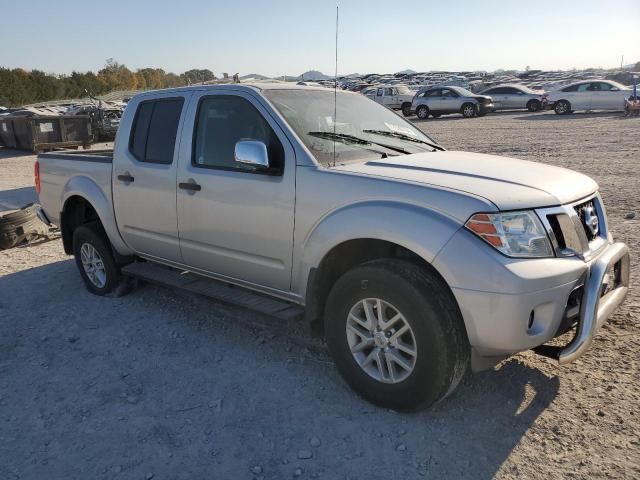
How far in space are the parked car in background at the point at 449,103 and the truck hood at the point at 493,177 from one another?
84.8 ft

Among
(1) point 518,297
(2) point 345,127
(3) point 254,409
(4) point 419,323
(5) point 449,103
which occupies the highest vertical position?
(2) point 345,127

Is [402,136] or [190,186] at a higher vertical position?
[402,136]

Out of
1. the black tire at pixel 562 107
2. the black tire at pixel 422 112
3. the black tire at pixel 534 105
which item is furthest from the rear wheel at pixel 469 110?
the black tire at pixel 562 107

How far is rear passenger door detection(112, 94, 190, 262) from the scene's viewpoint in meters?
4.44

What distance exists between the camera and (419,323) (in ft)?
9.72

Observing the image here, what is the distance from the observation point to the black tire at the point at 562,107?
2659 cm

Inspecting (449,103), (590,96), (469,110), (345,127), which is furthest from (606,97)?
(345,127)

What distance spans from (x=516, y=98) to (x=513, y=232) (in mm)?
29506

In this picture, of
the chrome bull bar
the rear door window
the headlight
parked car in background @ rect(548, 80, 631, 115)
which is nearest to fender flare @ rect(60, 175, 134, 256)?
the rear door window

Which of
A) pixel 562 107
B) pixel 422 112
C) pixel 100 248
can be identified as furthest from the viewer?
pixel 422 112

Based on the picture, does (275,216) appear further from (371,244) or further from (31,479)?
(31,479)

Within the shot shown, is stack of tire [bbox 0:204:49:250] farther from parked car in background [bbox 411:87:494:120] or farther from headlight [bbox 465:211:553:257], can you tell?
parked car in background [bbox 411:87:494:120]

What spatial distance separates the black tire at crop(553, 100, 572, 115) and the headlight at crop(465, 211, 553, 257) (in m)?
26.8

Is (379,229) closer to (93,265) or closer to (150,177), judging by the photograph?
(150,177)
